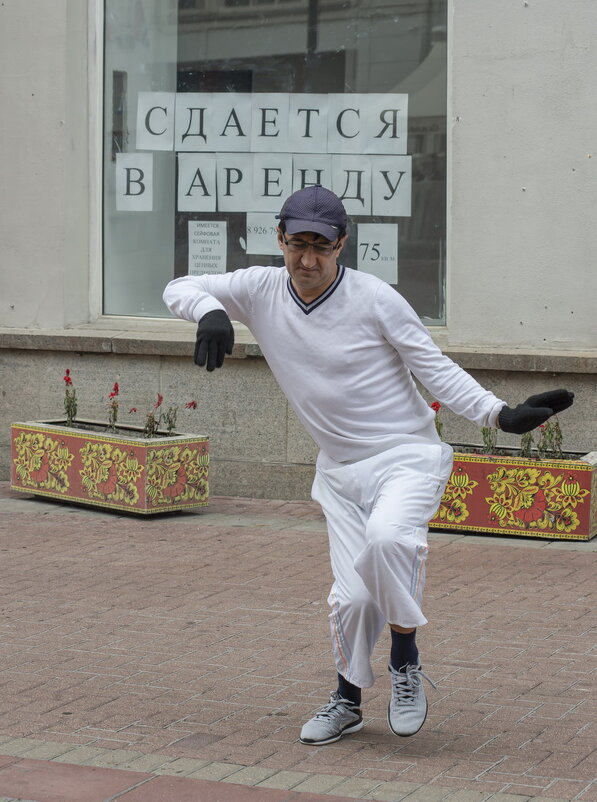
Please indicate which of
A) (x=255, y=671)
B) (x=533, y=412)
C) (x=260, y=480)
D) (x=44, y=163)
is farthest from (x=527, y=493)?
(x=44, y=163)

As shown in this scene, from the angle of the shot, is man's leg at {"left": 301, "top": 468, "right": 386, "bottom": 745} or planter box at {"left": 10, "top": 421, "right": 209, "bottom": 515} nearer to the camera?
man's leg at {"left": 301, "top": 468, "right": 386, "bottom": 745}

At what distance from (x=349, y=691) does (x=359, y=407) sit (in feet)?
3.28

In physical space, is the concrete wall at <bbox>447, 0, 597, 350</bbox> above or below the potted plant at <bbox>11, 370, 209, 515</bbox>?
above

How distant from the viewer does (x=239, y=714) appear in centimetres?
503

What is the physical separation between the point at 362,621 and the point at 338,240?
1276mm

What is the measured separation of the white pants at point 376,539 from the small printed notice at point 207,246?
572 cm

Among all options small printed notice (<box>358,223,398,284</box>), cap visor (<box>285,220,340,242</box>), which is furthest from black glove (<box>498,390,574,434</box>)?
small printed notice (<box>358,223,398,284</box>)

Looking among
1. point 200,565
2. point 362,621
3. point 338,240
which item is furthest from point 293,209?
point 200,565

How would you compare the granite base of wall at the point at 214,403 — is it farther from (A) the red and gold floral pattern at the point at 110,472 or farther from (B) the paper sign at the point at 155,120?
(B) the paper sign at the point at 155,120

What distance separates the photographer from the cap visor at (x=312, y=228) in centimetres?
453

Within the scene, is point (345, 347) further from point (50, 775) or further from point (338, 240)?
point (50, 775)

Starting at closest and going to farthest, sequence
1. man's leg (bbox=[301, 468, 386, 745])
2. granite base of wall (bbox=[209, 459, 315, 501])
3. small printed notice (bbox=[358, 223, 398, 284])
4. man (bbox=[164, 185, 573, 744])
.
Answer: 1. man (bbox=[164, 185, 573, 744])
2. man's leg (bbox=[301, 468, 386, 745])
3. granite base of wall (bbox=[209, 459, 315, 501])
4. small printed notice (bbox=[358, 223, 398, 284])

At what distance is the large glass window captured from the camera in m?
9.87

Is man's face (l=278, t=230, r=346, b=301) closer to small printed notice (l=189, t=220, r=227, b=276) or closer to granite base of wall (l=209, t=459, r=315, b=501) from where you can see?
granite base of wall (l=209, t=459, r=315, b=501)
